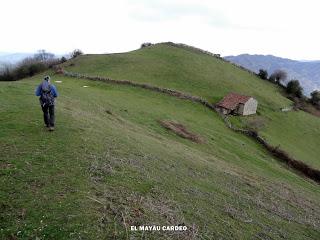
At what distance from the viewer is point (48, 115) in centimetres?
2319

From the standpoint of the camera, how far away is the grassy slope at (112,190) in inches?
556

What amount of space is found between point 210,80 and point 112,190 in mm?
73398

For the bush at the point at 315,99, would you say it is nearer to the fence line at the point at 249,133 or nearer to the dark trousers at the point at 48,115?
the fence line at the point at 249,133

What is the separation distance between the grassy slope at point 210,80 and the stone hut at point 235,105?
310 centimetres

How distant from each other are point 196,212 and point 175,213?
164 cm

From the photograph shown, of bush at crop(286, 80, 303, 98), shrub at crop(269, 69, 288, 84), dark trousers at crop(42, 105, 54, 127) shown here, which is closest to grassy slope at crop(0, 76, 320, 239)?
dark trousers at crop(42, 105, 54, 127)

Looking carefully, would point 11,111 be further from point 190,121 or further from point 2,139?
point 190,121

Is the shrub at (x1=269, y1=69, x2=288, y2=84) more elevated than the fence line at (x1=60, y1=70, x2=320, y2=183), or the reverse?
the shrub at (x1=269, y1=69, x2=288, y2=84)

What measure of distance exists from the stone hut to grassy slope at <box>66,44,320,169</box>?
10.2 ft

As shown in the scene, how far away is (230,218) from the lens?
19.6 m

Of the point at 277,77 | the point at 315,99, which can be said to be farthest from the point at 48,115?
the point at 277,77

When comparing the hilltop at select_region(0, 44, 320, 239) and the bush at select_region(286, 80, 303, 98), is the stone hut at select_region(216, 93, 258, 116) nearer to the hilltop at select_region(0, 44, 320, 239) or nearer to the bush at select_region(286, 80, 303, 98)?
the hilltop at select_region(0, 44, 320, 239)

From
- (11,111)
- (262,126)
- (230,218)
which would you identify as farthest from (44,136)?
(262,126)

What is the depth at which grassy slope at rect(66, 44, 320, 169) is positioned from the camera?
2711 inches
